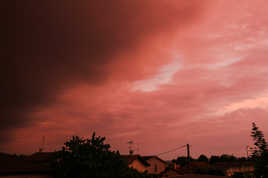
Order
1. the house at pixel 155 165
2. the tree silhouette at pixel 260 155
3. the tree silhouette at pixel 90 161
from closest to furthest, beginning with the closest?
the tree silhouette at pixel 260 155 → the tree silhouette at pixel 90 161 → the house at pixel 155 165

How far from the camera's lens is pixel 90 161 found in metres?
10.7

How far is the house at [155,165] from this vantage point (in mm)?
57062

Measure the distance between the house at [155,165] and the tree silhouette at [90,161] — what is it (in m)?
48.0

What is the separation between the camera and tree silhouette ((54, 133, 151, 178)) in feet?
35.0

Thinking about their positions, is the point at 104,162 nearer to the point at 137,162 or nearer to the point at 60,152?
the point at 60,152

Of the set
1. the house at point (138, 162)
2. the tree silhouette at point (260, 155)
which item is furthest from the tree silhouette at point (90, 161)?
the house at point (138, 162)

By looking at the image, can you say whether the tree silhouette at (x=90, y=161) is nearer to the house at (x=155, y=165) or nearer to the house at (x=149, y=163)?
the house at (x=149, y=163)

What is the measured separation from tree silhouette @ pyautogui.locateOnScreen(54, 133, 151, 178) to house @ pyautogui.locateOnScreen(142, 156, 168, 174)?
47966 mm

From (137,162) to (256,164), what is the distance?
48.2 metres

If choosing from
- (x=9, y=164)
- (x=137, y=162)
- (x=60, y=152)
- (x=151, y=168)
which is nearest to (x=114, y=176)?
(x=60, y=152)

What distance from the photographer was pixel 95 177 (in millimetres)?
10438

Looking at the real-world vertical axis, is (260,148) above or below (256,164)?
above

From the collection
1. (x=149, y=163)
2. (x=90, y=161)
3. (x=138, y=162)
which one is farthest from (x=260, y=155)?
(x=149, y=163)

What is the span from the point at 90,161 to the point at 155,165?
167 feet
